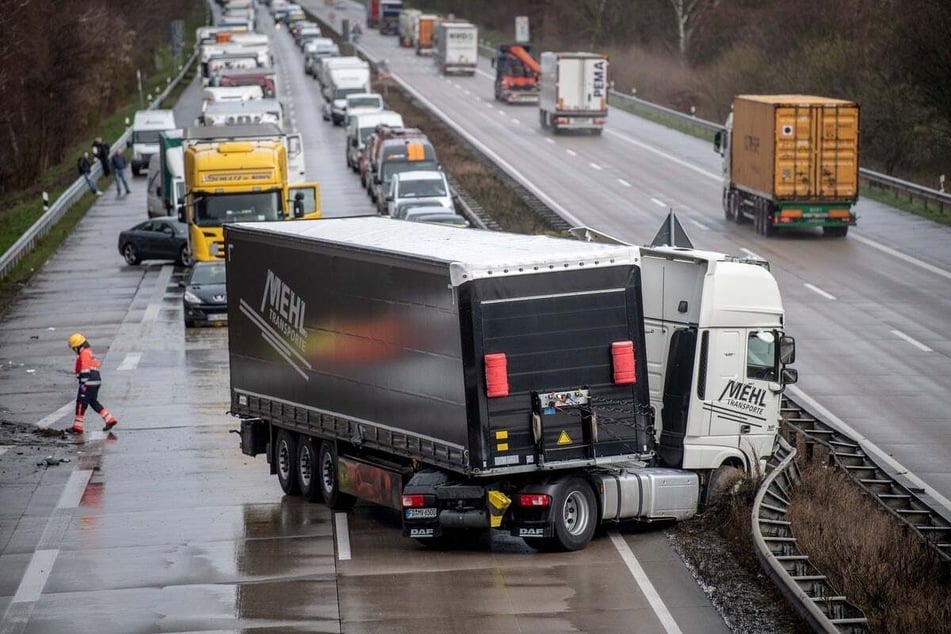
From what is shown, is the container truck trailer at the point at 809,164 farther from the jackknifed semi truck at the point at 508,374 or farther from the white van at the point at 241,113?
the jackknifed semi truck at the point at 508,374

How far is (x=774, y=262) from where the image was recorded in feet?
125

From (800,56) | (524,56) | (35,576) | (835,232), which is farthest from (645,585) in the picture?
(524,56)

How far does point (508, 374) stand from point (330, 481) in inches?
145

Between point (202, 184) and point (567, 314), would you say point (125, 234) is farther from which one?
point (567, 314)

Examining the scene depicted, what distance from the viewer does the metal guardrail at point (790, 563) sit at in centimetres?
1317

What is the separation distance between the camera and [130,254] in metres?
44.3

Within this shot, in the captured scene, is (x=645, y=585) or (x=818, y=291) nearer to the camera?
(x=645, y=585)

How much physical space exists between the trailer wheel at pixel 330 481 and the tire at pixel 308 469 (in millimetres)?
120

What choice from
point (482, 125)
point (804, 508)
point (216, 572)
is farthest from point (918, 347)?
point (482, 125)

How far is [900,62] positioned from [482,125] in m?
20.7

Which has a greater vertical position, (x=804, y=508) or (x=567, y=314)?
(x=567, y=314)

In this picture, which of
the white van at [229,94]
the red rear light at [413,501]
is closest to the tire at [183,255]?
the white van at [229,94]

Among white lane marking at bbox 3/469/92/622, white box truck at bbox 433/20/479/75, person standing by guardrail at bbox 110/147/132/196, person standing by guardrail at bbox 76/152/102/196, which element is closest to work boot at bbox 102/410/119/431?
white lane marking at bbox 3/469/92/622

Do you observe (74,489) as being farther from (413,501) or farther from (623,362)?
(623,362)
